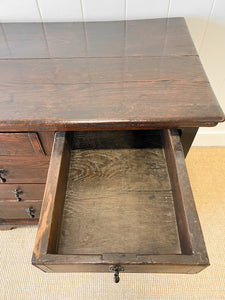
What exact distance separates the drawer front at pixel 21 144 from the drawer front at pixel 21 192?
0.19m

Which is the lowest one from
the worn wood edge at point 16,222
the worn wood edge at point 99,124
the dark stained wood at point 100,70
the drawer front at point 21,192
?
the worn wood edge at point 99,124

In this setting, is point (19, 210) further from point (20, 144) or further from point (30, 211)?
point (20, 144)

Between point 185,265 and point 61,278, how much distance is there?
0.70 metres

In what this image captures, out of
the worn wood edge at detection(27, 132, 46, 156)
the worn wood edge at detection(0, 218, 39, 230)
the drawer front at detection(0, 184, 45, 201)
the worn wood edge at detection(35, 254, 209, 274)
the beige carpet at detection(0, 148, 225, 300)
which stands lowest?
the worn wood edge at detection(35, 254, 209, 274)

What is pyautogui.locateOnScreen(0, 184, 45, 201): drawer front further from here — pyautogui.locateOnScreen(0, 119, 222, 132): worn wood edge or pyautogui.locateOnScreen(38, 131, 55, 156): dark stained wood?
pyautogui.locateOnScreen(0, 119, 222, 132): worn wood edge

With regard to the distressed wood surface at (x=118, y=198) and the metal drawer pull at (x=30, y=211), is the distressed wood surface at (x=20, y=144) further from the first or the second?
the metal drawer pull at (x=30, y=211)

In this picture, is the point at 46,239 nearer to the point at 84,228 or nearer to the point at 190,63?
the point at 84,228

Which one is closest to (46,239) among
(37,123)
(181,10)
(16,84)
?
(37,123)

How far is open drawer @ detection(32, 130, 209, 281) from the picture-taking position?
0.43m

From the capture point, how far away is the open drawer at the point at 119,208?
43 cm

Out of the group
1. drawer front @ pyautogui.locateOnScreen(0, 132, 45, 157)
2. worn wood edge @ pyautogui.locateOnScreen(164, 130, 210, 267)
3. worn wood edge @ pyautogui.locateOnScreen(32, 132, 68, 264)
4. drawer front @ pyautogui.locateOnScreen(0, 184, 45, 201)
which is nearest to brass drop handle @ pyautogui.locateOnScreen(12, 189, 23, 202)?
drawer front @ pyautogui.locateOnScreen(0, 184, 45, 201)

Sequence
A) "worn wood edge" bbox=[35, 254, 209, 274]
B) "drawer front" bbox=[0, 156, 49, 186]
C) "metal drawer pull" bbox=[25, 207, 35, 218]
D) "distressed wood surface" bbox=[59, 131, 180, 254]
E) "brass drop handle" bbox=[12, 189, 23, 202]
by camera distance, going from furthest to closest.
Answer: "metal drawer pull" bbox=[25, 207, 35, 218] < "brass drop handle" bbox=[12, 189, 23, 202] < "drawer front" bbox=[0, 156, 49, 186] < "distressed wood surface" bbox=[59, 131, 180, 254] < "worn wood edge" bbox=[35, 254, 209, 274]

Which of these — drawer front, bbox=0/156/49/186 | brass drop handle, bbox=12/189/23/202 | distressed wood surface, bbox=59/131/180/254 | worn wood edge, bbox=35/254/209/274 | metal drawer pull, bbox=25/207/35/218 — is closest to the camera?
worn wood edge, bbox=35/254/209/274

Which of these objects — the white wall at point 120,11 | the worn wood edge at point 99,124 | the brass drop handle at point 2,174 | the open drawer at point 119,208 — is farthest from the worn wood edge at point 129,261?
the white wall at point 120,11
